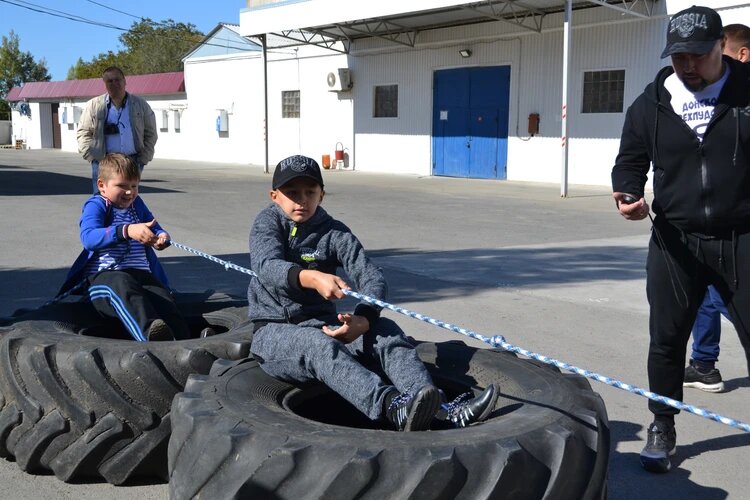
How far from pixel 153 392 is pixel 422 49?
22.1m

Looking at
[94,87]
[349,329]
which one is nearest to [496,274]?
[349,329]

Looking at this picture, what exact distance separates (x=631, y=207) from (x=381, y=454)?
5.51 feet

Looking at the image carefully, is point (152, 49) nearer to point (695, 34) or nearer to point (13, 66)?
point (13, 66)

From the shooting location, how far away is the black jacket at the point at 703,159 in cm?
302

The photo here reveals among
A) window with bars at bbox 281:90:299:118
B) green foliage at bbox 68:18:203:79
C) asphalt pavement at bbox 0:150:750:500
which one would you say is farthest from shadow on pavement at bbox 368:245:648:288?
green foliage at bbox 68:18:203:79

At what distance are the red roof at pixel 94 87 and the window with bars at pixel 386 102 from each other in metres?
12.3

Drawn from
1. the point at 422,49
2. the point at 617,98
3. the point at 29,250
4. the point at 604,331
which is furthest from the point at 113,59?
the point at 604,331

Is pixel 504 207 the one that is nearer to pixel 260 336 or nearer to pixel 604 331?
pixel 604 331

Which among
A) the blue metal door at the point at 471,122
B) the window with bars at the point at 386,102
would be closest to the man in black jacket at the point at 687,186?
the blue metal door at the point at 471,122

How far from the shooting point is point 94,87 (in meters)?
40.0

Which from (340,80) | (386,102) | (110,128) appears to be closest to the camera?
(110,128)

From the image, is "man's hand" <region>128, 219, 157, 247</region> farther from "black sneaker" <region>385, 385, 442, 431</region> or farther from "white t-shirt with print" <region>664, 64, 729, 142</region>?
"white t-shirt with print" <region>664, 64, 729, 142</region>

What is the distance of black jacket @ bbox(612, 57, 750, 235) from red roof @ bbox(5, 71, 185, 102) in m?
33.4

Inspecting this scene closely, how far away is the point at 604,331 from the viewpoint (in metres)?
5.62
